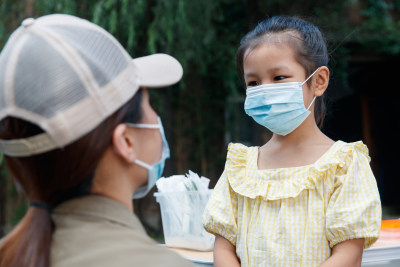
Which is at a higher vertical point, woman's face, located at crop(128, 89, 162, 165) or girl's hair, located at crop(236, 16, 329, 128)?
girl's hair, located at crop(236, 16, 329, 128)

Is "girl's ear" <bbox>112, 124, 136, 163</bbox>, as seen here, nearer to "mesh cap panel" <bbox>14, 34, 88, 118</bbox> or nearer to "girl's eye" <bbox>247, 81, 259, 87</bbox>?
"mesh cap panel" <bbox>14, 34, 88, 118</bbox>

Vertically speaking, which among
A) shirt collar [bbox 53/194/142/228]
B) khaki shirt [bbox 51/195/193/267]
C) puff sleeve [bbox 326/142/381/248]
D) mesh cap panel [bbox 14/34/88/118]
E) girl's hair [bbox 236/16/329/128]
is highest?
girl's hair [bbox 236/16/329/128]

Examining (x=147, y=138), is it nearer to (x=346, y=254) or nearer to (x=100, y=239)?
(x=100, y=239)

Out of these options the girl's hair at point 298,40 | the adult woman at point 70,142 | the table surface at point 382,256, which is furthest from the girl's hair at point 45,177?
the table surface at point 382,256

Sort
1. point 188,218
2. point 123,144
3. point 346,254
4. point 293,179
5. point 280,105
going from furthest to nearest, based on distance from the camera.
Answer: point 188,218 < point 280,105 < point 293,179 < point 346,254 < point 123,144

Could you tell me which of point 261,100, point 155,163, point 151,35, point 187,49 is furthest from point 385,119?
point 155,163

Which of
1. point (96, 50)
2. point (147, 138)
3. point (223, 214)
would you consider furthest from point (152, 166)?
point (223, 214)

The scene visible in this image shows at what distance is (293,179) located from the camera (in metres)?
1.79

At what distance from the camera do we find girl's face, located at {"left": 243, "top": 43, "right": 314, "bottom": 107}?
1.87 m

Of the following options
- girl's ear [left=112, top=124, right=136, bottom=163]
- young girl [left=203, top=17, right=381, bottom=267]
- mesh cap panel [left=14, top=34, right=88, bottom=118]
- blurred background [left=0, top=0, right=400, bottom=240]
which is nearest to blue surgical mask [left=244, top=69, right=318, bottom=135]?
young girl [left=203, top=17, right=381, bottom=267]

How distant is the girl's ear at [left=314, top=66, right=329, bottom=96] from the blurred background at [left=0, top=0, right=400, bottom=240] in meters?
3.93

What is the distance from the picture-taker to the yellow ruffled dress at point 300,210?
1651mm

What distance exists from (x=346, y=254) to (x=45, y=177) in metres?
1.01

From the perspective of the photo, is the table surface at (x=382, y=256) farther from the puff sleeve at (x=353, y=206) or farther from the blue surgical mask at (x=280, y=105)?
the blue surgical mask at (x=280, y=105)
